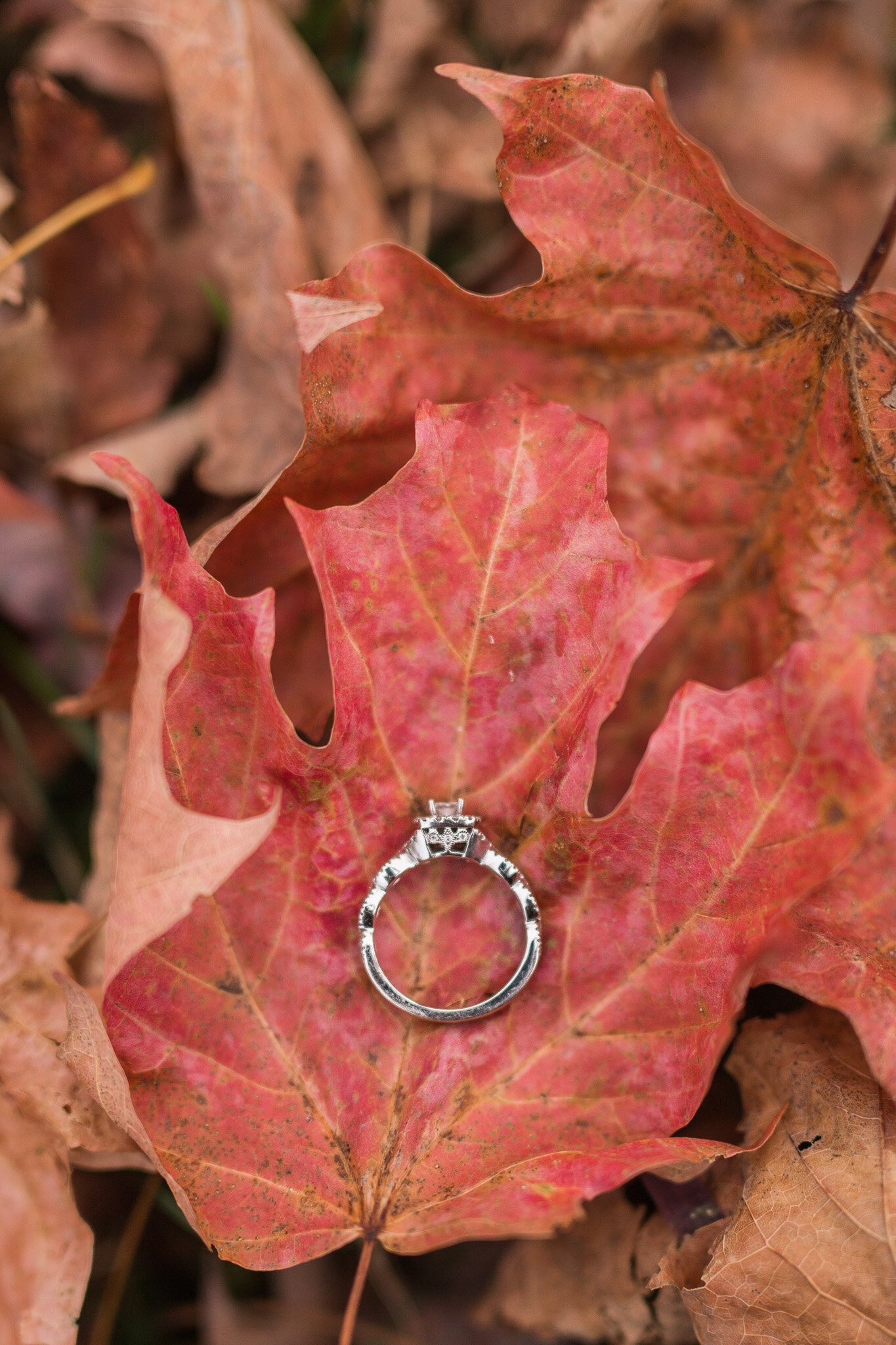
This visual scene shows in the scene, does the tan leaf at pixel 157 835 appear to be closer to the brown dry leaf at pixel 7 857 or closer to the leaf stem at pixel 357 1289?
the leaf stem at pixel 357 1289

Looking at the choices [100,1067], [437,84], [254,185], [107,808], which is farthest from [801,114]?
[100,1067]

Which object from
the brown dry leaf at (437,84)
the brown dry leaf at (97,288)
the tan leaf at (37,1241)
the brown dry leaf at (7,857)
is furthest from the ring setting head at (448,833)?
the brown dry leaf at (437,84)

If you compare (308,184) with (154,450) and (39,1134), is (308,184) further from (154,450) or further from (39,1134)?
(39,1134)

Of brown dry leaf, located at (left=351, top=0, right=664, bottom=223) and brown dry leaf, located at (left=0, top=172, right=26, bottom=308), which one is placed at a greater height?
brown dry leaf, located at (left=351, top=0, right=664, bottom=223)

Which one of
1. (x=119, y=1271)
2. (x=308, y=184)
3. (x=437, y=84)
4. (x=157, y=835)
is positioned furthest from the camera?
(x=437, y=84)

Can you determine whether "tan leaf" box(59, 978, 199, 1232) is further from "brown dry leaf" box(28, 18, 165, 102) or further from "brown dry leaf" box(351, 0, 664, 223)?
"brown dry leaf" box(28, 18, 165, 102)

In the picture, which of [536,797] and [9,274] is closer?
[536,797]

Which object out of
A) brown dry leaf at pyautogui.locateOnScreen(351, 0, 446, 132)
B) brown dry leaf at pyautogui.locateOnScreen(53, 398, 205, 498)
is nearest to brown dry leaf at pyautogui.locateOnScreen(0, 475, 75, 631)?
brown dry leaf at pyautogui.locateOnScreen(53, 398, 205, 498)
